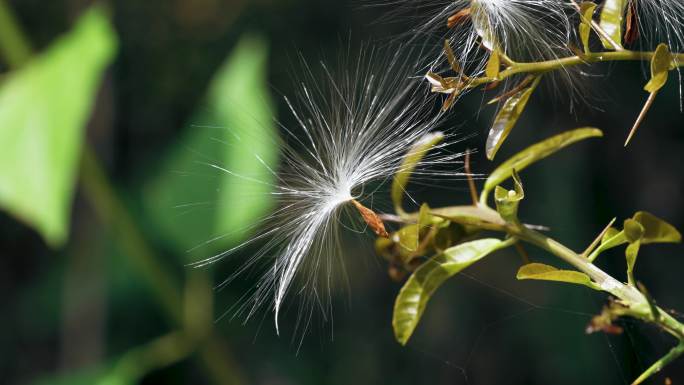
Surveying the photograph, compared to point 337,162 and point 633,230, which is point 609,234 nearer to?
point 633,230

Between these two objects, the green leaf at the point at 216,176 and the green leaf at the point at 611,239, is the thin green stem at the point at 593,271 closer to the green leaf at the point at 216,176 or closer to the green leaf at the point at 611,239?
the green leaf at the point at 611,239

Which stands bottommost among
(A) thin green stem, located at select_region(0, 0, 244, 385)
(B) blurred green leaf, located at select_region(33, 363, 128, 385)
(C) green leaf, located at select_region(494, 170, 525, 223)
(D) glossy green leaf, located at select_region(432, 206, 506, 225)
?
(C) green leaf, located at select_region(494, 170, 525, 223)

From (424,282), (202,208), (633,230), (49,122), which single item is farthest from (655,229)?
(202,208)

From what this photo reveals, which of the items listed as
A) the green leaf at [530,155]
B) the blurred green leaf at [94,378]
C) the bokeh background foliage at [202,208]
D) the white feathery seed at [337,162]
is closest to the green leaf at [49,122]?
the bokeh background foliage at [202,208]

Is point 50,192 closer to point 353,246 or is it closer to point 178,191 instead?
point 178,191

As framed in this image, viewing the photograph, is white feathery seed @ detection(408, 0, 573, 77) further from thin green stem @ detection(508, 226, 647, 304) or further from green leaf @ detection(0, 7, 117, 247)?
green leaf @ detection(0, 7, 117, 247)

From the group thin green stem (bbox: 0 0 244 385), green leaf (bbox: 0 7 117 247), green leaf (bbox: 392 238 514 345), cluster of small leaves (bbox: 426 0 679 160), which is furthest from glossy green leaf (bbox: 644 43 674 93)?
thin green stem (bbox: 0 0 244 385)
